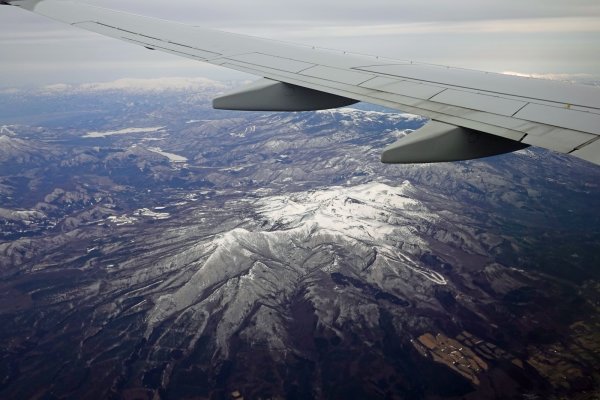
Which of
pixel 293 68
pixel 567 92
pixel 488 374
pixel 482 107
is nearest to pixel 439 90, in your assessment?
pixel 482 107

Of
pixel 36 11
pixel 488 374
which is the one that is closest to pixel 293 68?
pixel 36 11

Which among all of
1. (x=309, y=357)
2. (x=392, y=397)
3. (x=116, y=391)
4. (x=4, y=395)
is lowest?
(x=4, y=395)

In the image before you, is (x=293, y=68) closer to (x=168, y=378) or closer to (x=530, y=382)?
(x=530, y=382)

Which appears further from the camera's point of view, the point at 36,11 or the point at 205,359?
the point at 205,359

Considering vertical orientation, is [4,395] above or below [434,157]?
below

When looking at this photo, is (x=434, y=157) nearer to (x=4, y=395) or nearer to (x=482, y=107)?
(x=482, y=107)

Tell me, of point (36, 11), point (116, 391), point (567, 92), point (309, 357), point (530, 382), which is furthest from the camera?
point (309, 357)

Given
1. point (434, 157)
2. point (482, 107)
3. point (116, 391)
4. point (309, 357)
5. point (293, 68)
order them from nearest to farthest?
point (434, 157)
point (482, 107)
point (293, 68)
point (116, 391)
point (309, 357)
